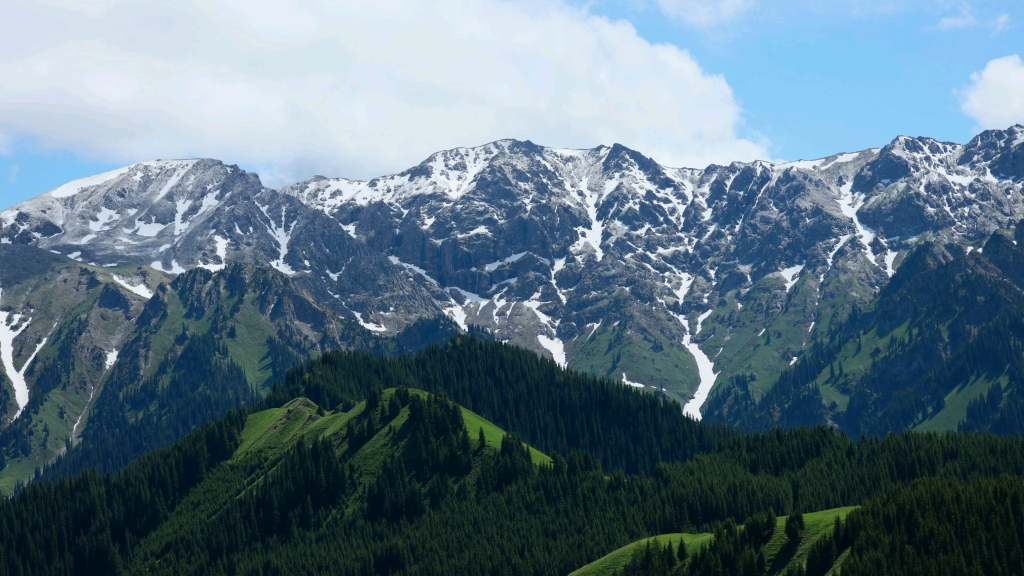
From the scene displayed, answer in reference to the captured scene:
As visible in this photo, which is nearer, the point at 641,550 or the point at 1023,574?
the point at 1023,574

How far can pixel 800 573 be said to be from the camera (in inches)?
5748

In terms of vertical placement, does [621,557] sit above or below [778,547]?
above

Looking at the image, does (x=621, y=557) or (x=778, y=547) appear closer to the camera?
(x=778, y=547)

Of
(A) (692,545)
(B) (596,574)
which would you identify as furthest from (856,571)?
(B) (596,574)

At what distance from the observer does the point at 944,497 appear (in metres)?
156

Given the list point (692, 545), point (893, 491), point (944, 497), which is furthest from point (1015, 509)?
point (692, 545)

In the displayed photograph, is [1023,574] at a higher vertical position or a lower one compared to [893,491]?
lower

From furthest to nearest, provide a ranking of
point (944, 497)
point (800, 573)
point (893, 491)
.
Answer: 1. point (893, 491)
2. point (944, 497)
3. point (800, 573)

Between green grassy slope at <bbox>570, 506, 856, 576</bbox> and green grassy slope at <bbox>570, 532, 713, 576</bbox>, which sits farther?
green grassy slope at <bbox>570, 532, 713, 576</bbox>

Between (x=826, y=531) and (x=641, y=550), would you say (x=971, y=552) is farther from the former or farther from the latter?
(x=641, y=550)

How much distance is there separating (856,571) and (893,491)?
3377 centimetres

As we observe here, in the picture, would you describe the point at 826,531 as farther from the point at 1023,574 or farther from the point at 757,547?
the point at 1023,574

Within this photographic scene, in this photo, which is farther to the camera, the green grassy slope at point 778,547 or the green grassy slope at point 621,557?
the green grassy slope at point 621,557

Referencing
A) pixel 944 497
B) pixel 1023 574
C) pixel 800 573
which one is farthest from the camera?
pixel 944 497
